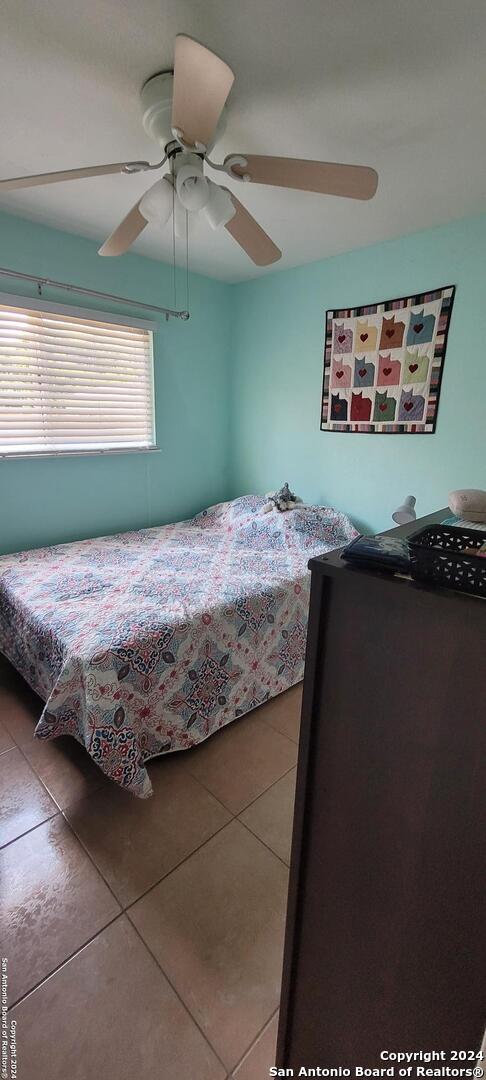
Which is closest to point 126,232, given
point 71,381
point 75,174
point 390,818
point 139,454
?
point 75,174

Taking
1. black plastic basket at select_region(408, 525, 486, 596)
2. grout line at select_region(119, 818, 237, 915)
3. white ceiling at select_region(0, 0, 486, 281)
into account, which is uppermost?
white ceiling at select_region(0, 0, 486, 281)

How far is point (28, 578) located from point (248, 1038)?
5.94 ft

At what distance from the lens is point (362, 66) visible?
1174 millimetres

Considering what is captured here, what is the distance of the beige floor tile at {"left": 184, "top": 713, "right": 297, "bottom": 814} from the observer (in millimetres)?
1577

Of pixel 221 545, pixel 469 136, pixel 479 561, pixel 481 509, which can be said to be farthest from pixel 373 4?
pixel 221 545

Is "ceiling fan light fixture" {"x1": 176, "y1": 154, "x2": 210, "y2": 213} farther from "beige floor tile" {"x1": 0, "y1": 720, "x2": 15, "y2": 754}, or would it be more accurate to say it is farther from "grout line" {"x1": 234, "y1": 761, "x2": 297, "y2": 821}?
"beige floor tile" {"x1": 0, "y1": 720, "x2": 15, "y2": 754}

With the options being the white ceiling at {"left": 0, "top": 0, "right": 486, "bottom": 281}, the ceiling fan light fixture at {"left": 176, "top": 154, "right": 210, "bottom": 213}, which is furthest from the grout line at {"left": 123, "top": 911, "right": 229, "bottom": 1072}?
the white ceiling at {"left": 0, "top": 0, "right": 486, "bottom": 281}

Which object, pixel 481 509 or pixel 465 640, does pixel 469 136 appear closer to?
pixel 481 509

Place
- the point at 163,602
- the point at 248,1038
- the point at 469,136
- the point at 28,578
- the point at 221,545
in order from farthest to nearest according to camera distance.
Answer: the point at 221,545
the point at 28,578
the point at 163,602
the point at 469,136
the point at 248,1038

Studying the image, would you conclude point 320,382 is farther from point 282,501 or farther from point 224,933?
point 224,933

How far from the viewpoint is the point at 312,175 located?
4.07ft

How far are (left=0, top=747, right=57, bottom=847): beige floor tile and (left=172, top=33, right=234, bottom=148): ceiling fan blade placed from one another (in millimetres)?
2148

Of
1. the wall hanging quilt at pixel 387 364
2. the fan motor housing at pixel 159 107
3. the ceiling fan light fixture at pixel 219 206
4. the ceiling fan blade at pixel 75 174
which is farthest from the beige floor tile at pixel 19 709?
the wall hanging quilt at pixel 387 364

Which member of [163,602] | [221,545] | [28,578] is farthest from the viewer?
[221,545]
